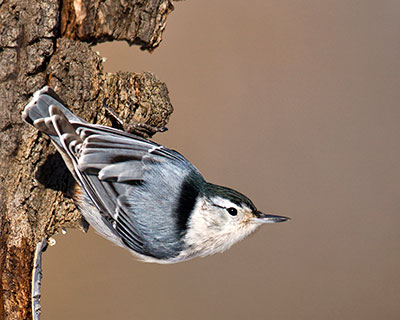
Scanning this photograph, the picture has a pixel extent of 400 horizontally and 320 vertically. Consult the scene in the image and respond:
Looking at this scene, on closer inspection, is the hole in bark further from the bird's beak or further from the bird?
the bird's beak

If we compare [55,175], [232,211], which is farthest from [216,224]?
[55,175]

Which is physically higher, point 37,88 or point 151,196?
point 37,88

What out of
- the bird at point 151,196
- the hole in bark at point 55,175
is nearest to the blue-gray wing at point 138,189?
the bird at point 151,196

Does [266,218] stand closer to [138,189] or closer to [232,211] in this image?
[232,211]

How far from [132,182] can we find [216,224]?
0.55ft

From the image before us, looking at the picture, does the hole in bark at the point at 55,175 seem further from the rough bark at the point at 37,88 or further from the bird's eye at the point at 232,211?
the bird's eye at the point at 232,211

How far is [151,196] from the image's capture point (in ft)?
3.69

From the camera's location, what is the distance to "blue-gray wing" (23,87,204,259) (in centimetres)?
111

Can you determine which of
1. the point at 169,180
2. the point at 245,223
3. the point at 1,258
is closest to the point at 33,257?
the point at 1,258

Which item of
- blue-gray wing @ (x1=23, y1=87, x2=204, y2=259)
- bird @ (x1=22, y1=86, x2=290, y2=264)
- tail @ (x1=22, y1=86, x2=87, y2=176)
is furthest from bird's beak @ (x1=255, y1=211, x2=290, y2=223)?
tail @ (x1=22, y1=86, x2=87, y2=176)

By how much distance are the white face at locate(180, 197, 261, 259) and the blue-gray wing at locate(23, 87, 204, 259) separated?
0.06ft

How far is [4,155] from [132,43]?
0.34 metres

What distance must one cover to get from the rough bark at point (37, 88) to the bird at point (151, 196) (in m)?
0.08

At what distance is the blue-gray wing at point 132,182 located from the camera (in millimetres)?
1105
